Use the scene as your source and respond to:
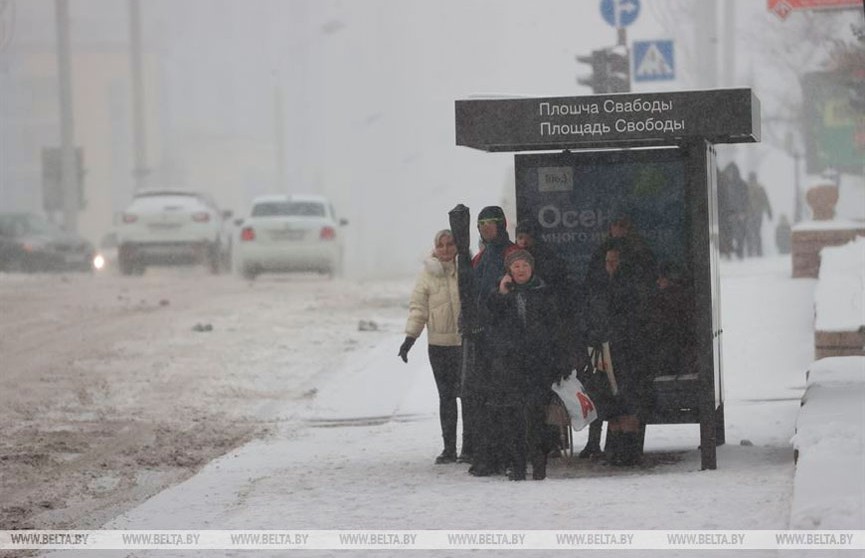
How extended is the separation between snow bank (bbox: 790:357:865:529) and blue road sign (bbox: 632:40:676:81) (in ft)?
28.9

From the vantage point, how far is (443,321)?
1117cm

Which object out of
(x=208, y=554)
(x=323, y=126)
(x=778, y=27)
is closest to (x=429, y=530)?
(x=208, y=554)

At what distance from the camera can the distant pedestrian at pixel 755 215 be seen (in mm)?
33469

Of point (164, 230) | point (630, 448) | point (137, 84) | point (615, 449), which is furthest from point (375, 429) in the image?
point (137, 84)

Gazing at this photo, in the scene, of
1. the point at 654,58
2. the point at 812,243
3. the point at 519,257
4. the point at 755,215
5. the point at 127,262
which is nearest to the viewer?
the point at 519,257

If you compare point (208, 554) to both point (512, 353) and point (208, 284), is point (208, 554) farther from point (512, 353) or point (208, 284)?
point (208, 284)

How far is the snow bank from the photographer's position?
23.1ft

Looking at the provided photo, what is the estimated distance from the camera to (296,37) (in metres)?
115

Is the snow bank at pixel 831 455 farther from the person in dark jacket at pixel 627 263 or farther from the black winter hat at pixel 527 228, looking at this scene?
the black winter hat at pixel 527 228

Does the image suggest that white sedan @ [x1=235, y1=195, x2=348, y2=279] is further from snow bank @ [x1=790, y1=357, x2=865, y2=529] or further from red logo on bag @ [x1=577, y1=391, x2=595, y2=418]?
red logo on bag @ [x1=577, y1=391, x2=595, y2=418]

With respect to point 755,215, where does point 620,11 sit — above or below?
above

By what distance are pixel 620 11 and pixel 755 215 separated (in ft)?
53.5

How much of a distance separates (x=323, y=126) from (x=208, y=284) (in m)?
92.3

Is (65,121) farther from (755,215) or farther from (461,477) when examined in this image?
(461,477)
